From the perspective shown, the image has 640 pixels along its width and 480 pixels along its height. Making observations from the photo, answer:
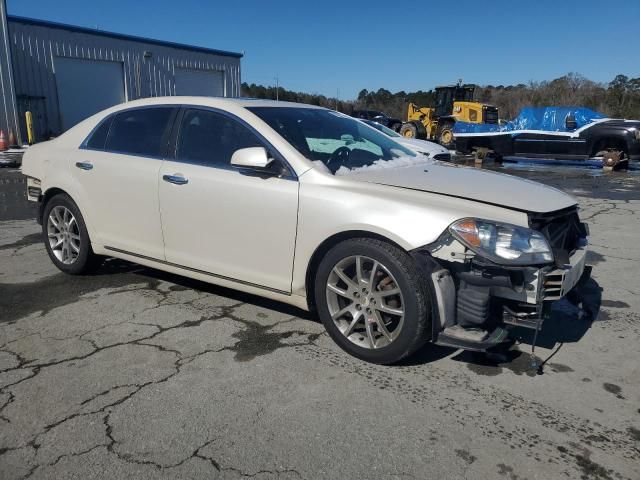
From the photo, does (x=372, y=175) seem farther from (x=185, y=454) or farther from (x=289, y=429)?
(x=185, y=454)

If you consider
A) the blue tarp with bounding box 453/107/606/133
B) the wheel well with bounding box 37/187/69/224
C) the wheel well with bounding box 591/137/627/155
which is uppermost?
the blue tarp with bounding box 453/107/606/133

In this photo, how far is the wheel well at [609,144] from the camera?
15631mm

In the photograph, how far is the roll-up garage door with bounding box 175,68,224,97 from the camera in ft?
83.6

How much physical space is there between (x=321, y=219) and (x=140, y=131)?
201cm

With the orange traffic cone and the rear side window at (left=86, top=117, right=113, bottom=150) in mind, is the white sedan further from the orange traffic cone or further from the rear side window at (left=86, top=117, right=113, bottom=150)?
the orange traffic cone

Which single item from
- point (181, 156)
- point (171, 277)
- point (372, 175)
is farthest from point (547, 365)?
point (171, 277)

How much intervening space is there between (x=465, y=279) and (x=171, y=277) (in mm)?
3003

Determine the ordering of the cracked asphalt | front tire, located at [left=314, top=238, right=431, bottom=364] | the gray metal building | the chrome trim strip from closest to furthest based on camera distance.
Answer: the cracked asphalt → front tire, located at [left=314, top=238, right=431, bottom=364] → the chrome trim strip → the gray metal building

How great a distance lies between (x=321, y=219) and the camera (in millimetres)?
3344

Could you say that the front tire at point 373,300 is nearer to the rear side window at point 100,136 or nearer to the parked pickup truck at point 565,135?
the rear side window at point 100,136

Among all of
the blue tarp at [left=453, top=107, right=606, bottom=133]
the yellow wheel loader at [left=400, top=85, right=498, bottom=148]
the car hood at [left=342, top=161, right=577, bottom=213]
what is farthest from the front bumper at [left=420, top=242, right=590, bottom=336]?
the yellow wheel loader at [left=400, top=85, right=498, bottom=148]

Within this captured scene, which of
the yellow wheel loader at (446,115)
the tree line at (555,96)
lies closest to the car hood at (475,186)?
the yellow wheel loader at (446,115)

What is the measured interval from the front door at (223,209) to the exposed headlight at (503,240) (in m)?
1.11

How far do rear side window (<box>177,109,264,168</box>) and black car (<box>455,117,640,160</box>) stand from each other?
14.9 m
